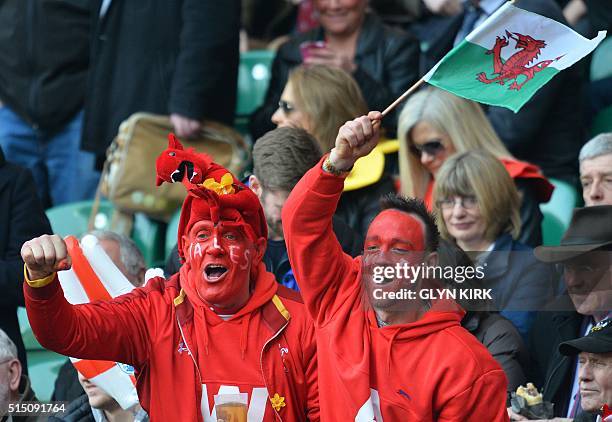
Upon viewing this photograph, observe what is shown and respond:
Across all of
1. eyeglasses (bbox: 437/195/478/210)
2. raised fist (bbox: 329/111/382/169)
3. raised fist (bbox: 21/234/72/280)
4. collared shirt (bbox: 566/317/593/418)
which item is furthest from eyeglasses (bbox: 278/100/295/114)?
raised fist (bbox: 21/234/72/280)

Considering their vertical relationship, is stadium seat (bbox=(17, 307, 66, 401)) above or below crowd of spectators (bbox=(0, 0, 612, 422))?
below

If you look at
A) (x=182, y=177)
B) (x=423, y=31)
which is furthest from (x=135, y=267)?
(x=423, y=31)

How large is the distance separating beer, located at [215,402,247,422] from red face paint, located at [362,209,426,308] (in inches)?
21.7

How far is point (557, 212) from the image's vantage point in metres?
6.92

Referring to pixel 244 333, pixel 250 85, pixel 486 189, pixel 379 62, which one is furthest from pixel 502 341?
pixel 250 85

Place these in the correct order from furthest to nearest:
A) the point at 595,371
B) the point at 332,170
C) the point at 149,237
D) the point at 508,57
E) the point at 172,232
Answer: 1. the point at 149,237
2. the point at 172,232
3. the point at 595,371
4. the point at 508,57
5. the point at 332,170

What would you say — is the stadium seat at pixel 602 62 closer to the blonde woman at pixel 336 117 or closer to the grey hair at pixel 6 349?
the blonde woman at pixel 336 117

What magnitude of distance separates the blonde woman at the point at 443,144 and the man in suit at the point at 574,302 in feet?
2.58

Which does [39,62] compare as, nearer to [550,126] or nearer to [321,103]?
[321,103]

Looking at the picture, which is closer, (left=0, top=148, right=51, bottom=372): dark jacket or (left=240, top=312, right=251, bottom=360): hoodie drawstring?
(left=240, top=312, right=251, bottom=360): hoodie drawstring

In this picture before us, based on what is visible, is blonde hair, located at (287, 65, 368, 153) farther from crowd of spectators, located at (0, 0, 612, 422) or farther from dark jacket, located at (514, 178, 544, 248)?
dark jacket, located at (514, 178, 544, 248)

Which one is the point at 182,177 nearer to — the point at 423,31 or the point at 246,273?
the point at 246,273

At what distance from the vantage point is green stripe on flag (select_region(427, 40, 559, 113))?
454cm

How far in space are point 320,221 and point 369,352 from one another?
45 centimetres
